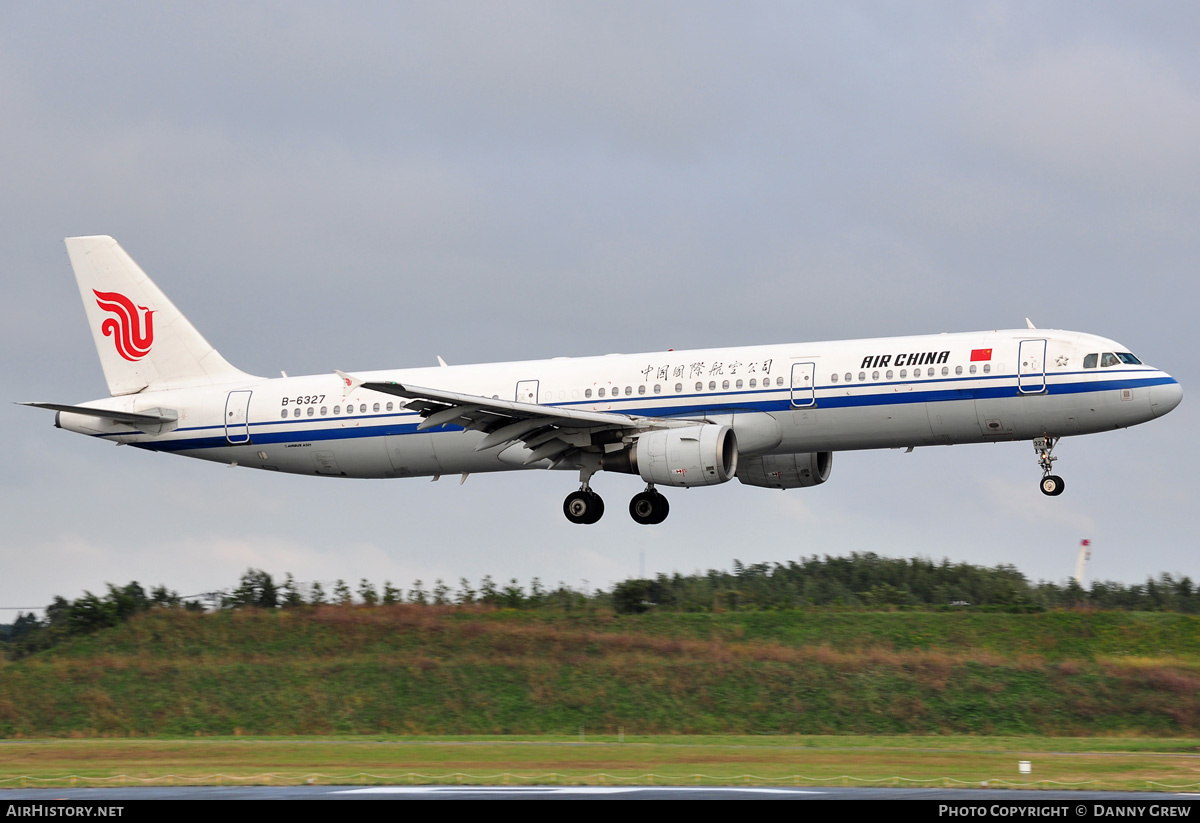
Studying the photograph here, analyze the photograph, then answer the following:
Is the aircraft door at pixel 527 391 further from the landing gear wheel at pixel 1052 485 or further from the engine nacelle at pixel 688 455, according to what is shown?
the landing gear wheel at pixel 1052 485

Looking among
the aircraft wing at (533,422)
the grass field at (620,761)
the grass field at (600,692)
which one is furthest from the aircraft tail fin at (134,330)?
the grass field at (620,761)

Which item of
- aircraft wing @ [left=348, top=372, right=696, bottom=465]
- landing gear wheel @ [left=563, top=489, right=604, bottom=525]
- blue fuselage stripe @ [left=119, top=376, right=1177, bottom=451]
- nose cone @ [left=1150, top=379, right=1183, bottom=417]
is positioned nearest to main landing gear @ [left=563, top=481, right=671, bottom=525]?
landing gear wheel @ [left=563, top=489, right=604, bottom=525]

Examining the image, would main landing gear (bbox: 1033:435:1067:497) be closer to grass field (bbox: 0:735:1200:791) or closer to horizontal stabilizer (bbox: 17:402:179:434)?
grass field (bbox: 0:735:1200:791)

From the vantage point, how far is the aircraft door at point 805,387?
3972cm

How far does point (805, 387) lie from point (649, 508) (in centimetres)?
664

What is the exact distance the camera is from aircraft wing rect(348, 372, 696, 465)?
39.9 meters

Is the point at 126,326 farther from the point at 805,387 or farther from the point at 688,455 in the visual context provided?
the point at 805,387

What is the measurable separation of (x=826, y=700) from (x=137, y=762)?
66.6 feet

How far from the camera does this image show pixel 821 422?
39844 millimetres

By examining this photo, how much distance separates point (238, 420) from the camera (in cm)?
4644

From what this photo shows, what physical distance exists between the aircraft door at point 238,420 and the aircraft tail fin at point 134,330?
1840 millimetres

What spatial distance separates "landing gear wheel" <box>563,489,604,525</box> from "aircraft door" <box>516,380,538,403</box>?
3151 millimetres

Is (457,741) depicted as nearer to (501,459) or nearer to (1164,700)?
(501,459)

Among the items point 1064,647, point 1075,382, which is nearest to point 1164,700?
point 1064,647
